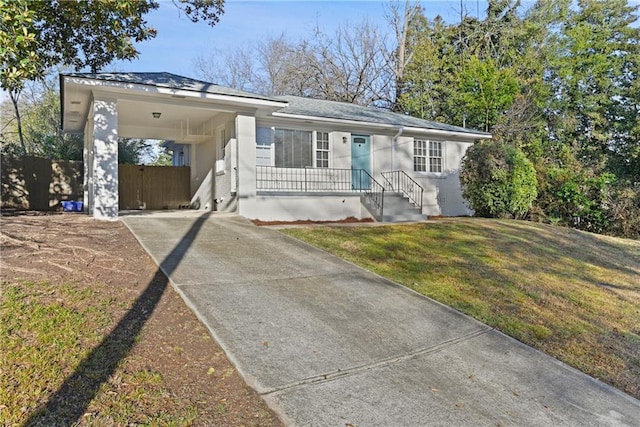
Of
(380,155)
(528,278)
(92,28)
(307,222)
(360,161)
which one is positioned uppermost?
(92,28)

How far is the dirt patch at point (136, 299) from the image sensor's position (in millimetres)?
2910

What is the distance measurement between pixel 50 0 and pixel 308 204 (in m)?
7.67

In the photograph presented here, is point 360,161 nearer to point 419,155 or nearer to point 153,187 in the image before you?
point 419,155

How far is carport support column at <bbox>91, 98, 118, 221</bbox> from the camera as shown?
9.38m

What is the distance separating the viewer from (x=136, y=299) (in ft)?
14.6

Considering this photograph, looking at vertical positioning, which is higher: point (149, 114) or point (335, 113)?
point (335, 113)

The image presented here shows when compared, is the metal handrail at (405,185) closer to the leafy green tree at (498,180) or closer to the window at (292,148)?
the leafy green tree at (498,180)

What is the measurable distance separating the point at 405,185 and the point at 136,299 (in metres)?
12.0

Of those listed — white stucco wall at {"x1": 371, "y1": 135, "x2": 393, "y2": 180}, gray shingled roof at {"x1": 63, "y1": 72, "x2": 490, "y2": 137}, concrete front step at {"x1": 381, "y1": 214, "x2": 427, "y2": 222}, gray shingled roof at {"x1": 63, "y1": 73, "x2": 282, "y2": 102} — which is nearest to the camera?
gray shingled roof at {"x1": 63, "y1": 73, "x2": 282, "y2": 102}

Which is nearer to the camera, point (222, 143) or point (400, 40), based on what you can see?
point (222, 143)

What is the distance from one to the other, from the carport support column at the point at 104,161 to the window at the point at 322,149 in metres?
6.03

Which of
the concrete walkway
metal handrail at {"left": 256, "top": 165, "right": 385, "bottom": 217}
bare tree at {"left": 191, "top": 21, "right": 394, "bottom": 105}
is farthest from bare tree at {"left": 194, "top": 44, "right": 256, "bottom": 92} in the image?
the concrete walkway

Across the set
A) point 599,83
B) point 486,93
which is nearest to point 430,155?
point 486,93

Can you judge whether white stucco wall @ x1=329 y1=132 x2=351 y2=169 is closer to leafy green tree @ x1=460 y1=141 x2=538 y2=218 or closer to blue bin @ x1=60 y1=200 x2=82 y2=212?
leafy green tree @ x1=460 y1=141 x2=538 y2=218
